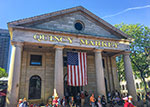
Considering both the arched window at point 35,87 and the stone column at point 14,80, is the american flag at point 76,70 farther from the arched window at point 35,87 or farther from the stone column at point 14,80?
the stone column at point 14,80

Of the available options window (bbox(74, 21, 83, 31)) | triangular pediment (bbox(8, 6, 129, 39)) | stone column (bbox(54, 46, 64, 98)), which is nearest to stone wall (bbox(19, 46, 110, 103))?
Answer: stone column (bbox(54, 46, 64, 98))

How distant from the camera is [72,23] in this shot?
1683 centimetres

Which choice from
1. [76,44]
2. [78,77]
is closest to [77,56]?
[76,44]

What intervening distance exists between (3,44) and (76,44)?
77.1 m

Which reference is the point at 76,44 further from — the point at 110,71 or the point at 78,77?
the point at 110,71

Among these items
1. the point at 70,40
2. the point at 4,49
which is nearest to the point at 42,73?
the point at 70,40

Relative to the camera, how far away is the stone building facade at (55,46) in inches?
542

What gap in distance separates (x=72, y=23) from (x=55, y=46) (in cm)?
425

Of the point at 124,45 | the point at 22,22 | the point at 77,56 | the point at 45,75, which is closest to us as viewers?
the point at 22,22

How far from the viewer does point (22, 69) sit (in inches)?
646

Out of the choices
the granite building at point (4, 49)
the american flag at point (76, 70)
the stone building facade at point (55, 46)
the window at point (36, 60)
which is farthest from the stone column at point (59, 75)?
the granite building at point (4, 49)

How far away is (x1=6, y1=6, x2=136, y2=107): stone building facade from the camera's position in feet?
45.1

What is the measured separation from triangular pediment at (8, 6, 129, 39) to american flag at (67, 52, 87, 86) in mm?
3169

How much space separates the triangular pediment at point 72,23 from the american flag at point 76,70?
10.4ft
